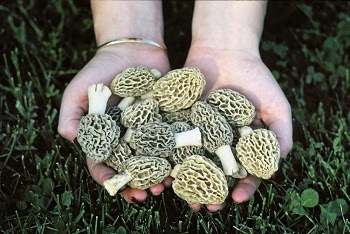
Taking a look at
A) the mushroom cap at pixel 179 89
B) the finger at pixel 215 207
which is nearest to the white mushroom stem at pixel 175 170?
the finger at pixel 215 207

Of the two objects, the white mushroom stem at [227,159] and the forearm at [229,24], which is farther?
the forearm at [229,24]

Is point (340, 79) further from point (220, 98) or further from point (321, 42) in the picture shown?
point (220, 98)

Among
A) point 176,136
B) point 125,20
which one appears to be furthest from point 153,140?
point 125,20

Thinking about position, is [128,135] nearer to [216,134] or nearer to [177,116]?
[177,116]

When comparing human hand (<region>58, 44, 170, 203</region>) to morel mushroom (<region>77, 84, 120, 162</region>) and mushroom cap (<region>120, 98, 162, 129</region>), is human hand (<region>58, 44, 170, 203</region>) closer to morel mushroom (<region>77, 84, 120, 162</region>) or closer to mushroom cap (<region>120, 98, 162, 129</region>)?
morel mushroom (<region>77, 84, 120, 162</region>)

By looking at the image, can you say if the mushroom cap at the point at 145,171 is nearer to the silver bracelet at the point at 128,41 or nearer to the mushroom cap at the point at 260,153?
the mushroom cap at the point at 260,153

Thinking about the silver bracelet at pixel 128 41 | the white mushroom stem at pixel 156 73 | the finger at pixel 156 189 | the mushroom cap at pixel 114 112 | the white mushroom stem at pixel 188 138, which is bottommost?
the finger at pixel 156 189

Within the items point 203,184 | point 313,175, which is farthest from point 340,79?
point 203,184
